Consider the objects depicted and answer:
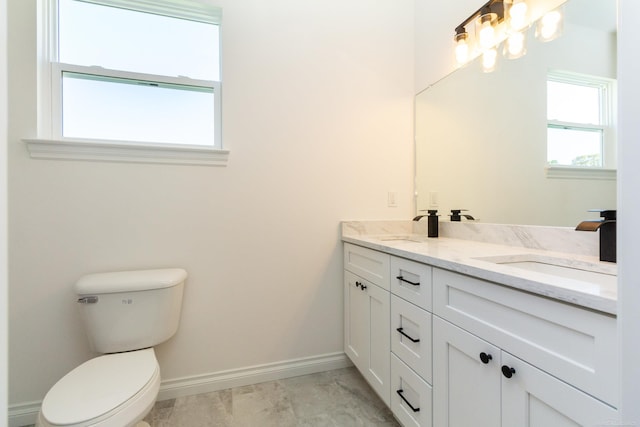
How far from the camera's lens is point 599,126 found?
3.40ft

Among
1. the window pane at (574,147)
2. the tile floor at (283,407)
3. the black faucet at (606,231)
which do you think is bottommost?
A: the tile floor at (283,407)

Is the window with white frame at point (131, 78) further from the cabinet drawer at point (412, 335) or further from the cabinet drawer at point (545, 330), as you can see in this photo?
the cabinet drawer at point (545, 330)

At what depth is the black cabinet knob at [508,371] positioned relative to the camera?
721 millimetres

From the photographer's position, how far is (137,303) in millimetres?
1313

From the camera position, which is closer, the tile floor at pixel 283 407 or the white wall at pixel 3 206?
the white wall at pixel 3 206

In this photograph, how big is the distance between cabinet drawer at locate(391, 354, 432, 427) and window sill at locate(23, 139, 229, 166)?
1.38 metres

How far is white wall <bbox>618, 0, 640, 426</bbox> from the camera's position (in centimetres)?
38

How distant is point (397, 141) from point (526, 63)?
0.80 meters

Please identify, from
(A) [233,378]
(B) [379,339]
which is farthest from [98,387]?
(B) [379,339]

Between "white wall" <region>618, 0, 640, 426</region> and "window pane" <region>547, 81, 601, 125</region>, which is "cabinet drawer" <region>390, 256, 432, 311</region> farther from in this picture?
"window pane" <region>547, 81, 601, 125</region>

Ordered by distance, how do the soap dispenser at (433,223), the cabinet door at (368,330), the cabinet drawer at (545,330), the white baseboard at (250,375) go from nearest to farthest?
the cabinet drawer at (545,330)
the cabinet door at (368,330)
the white baseboard at (250,375)
the soap dispenser at (433,223)

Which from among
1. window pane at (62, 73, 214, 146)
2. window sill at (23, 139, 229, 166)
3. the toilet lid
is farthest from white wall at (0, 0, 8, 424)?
window pane at (62, 73, 214, 146)

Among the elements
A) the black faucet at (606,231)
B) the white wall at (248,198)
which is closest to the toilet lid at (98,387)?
the white wall at (248,198)

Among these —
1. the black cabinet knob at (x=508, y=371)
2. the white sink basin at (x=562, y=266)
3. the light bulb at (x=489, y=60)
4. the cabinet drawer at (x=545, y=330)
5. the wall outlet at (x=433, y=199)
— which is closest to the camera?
the cabinet drawer at (x=545, y=330)
